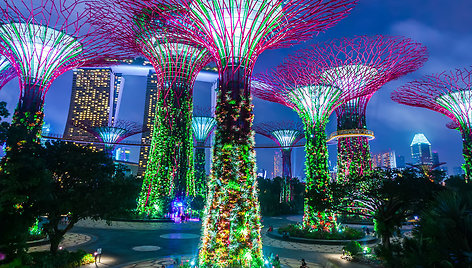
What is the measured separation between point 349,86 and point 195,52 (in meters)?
12.9

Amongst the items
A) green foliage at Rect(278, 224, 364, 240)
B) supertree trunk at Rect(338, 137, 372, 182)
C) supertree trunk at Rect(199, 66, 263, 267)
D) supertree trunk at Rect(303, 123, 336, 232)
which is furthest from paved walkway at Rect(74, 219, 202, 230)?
supertree trunk at Rect(338, 137, 372, 182)

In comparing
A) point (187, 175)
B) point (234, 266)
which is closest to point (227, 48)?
point (234, 266)

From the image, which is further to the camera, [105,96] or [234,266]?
[105,96]

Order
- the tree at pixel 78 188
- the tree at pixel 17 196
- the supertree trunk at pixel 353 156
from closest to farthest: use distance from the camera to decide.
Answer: the tree at pixel 17 196 < the tree at pixel 78 188 < the supertree trunk at pixel 353 156

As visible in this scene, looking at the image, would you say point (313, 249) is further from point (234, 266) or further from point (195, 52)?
point (195, 52)

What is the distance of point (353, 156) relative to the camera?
30.1 metres

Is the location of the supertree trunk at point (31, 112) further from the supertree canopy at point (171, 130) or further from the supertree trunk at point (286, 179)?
the supertree trunk at point (286, 179)

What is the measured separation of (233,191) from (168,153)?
15.4 m

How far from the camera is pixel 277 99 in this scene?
23.4 m

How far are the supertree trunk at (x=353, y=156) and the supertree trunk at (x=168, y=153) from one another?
53.4 ft

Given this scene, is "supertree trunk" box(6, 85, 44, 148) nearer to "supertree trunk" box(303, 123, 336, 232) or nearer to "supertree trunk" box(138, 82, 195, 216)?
"supertree trunk" box(138, 82, 195, 216)

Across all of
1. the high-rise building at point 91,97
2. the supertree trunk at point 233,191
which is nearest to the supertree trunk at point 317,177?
the supertree trunk at point 233,191

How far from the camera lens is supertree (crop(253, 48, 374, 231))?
19.2 meters

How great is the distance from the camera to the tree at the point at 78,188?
11.4m
